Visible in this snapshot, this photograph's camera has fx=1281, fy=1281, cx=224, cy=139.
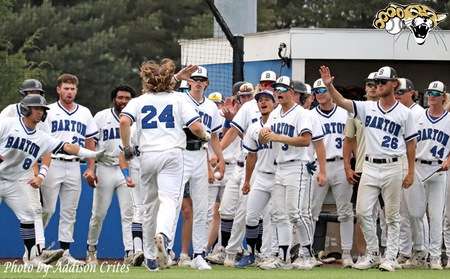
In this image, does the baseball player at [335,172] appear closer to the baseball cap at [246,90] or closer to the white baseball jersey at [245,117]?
the white baseball jersey at [245,117]

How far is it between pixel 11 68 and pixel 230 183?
1018 inches

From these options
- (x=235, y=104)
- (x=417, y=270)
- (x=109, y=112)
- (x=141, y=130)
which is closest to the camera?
(x=141, y=130)

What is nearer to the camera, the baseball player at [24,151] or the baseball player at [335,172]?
the baseball player at [24,151]

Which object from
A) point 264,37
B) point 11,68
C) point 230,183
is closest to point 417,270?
point 230,183

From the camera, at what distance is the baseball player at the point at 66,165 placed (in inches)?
618

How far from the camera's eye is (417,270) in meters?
15.2

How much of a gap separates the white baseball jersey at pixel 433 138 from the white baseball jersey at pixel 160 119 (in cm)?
343

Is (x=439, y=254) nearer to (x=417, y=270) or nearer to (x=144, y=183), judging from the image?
(x=417, y=270)

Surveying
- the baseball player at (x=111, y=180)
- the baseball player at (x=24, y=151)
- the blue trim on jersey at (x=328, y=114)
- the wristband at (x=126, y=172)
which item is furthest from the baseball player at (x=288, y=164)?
the baseball player at (x=24, y=151)

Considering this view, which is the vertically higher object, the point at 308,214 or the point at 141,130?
the point at 141,130

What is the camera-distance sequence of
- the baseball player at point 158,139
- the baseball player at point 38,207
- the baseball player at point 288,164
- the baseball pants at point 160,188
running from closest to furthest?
the baseball pants at point 160,188 → the baseball player at point 158,139 → the baseball player at point 38,207 → the baseball player at point 288,164

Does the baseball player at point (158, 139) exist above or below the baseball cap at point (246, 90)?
below

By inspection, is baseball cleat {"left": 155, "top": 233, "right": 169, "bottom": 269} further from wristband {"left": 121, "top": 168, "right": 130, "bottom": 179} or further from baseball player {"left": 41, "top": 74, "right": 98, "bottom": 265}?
wristband {"left": 121, "top": 168, "right": 130, "bottom": 179}

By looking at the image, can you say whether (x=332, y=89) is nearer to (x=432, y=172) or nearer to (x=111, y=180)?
(x=432, y=172)
